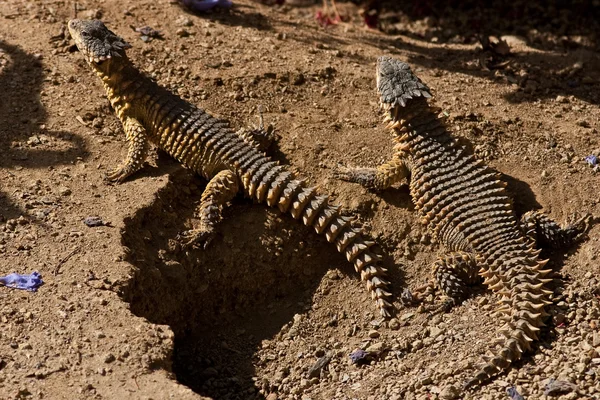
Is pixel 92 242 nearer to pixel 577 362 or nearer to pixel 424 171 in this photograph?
pixel 424 171

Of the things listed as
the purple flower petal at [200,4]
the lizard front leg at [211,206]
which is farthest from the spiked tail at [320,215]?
the purple flower petal at [200,4]

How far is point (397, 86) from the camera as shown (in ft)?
24.1

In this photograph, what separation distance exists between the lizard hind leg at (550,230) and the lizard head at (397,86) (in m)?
1.42

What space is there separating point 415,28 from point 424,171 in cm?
451

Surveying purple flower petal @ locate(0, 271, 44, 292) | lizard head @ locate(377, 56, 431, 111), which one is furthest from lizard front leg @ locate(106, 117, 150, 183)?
lizard head @ locate(377, 56, 431, 111)

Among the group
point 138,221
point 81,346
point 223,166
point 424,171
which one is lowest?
point 81,346

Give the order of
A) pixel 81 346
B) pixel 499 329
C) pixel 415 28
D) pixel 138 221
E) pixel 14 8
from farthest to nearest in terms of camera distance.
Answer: pixel 415 28
pixel 14 8
pixel 138 221
pixel 499 329
pixel 81 346

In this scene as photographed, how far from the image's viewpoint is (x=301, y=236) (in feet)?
24.5

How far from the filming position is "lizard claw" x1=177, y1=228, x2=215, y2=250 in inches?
281

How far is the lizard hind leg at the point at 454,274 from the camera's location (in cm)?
690

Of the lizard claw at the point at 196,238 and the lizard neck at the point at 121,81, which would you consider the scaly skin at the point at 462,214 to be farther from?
the lizard neck at the point at 121,81

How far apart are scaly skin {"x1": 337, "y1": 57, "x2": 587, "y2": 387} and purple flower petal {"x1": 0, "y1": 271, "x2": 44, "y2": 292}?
2.87m

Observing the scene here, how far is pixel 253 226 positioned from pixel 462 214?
1.86 m

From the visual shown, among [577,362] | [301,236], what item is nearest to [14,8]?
[301,236]
